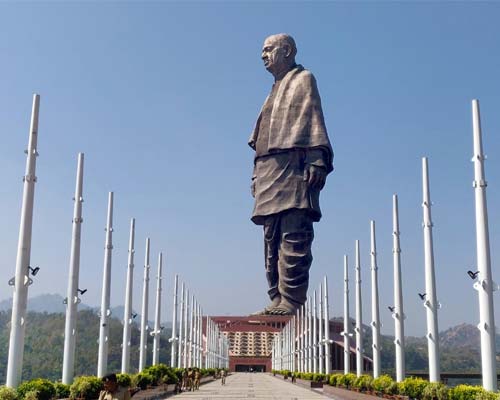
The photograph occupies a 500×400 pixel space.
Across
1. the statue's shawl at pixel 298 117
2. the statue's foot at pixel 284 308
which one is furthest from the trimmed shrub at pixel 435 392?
the statue's foot at pixel 284 308

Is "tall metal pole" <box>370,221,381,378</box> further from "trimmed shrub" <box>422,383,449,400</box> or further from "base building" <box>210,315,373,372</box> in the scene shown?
"base building" <box>210,315,373,372</box>

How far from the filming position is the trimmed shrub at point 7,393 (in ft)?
48.7

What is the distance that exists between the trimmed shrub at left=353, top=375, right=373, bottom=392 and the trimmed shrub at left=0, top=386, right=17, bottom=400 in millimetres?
14360

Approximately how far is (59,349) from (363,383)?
71.4 m

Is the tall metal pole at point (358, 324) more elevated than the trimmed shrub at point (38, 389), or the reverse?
the tall metal pole at point (358, 324)

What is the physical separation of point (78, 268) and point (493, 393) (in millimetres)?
13510

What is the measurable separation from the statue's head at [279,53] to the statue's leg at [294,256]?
18.0 metres

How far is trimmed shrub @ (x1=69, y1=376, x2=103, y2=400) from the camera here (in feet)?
61.1

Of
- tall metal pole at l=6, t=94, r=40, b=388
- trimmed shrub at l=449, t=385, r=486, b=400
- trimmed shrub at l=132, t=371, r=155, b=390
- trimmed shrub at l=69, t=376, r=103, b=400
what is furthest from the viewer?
trimmed shrub at l=132, t=371, r=155, b=390

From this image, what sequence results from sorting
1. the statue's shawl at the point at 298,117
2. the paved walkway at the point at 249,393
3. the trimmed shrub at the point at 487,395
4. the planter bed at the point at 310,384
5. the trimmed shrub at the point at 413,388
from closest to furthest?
the trimmed shrub at the point at 487,395 < the trimmed shrub at the point at 413,388 < the paved walkway at the point at 249,393 < the planter bed at the point at 310,384 < the statue's shawl at the point at 298,117

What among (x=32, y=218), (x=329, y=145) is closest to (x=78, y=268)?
(x=32, y=218)

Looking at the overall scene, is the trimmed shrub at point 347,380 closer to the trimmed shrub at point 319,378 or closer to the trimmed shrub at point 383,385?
the trimmed shrub at point 383,385

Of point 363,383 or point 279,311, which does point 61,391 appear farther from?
point 279,311

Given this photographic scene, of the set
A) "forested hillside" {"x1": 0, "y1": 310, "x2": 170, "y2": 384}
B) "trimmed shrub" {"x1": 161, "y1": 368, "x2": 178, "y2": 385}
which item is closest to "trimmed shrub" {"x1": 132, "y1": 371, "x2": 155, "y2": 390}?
"trimmed shrub" {"x1": 161, "y1": 368, "x2": 178, "y2": 385}
